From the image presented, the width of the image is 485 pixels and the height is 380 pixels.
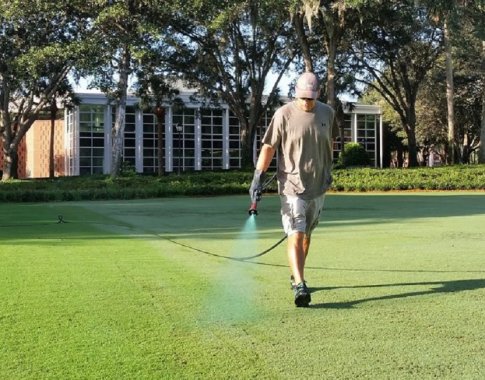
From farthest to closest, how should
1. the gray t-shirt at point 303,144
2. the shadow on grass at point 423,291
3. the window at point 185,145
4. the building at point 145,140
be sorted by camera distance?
the window at point 185,145 → the building at point 145,140 → the gray t-shirt at point 303,144 → the shadow on grass at point 423,291

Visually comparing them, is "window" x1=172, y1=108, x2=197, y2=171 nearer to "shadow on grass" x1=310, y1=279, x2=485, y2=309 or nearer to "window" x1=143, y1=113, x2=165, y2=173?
"window" x1=143, y1=113, x2=165, y2=173

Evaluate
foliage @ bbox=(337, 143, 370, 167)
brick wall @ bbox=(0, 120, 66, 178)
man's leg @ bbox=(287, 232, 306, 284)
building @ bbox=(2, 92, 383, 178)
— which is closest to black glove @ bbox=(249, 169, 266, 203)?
man's leg @ bbox=(287, 232, 306, 284)

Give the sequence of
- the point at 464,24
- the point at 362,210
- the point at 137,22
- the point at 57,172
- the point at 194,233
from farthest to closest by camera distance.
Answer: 1. the point at 57,172
2. the point at 464,24
3. the point at 137,22
4. the point at 362,210
5. the point at 194,233

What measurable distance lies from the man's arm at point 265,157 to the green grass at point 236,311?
3.88ft

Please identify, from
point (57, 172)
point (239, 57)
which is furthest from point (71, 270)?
point (57, 172)

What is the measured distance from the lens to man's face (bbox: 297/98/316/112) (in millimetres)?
5363

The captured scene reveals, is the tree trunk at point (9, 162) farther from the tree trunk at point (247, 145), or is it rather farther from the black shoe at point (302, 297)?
the black shoe at point (302, 297)

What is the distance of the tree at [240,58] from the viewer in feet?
102

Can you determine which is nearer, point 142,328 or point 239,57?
point 142,328

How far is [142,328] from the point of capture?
4.43 m

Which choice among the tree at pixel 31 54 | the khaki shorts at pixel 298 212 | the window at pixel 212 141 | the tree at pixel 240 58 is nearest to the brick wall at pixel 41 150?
the window at pixel 212 141

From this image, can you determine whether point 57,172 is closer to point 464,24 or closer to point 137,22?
point 137,22

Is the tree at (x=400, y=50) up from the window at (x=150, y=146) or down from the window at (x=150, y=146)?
up

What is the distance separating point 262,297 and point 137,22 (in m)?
24.6
